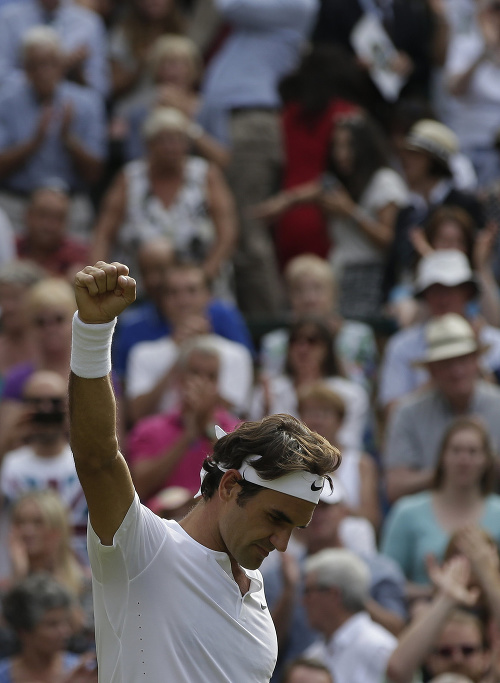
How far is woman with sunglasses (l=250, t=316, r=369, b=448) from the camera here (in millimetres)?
8422

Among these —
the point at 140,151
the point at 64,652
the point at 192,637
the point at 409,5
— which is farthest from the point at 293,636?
the point at 409,5

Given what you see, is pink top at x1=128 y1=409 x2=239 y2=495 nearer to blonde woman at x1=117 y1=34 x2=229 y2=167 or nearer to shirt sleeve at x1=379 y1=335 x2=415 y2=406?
shirt sleeve at x1=379 y1=335 x2=415 y2=406

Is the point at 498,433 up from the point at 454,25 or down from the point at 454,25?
down

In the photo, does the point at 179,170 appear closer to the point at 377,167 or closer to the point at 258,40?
the point at 377,167

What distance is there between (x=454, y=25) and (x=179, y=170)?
384 centimetres

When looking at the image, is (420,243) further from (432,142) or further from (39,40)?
(39,40)

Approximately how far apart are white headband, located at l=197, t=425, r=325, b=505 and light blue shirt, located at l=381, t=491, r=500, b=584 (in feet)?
12.2

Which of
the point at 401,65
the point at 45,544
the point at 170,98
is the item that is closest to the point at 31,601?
the point at 45,544

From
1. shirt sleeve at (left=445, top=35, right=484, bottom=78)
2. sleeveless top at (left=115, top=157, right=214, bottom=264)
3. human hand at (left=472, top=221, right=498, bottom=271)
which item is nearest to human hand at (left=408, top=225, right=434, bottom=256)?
human hand at (left=472, top=221, right=498, bottom=271)

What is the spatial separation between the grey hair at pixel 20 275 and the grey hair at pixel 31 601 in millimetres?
2873

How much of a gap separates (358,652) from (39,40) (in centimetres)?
609

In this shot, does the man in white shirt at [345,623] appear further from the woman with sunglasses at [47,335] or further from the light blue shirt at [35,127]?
the light blue shirt at [35,127]

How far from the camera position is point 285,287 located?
36.3ft

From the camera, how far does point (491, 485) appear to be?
7.29 metres
